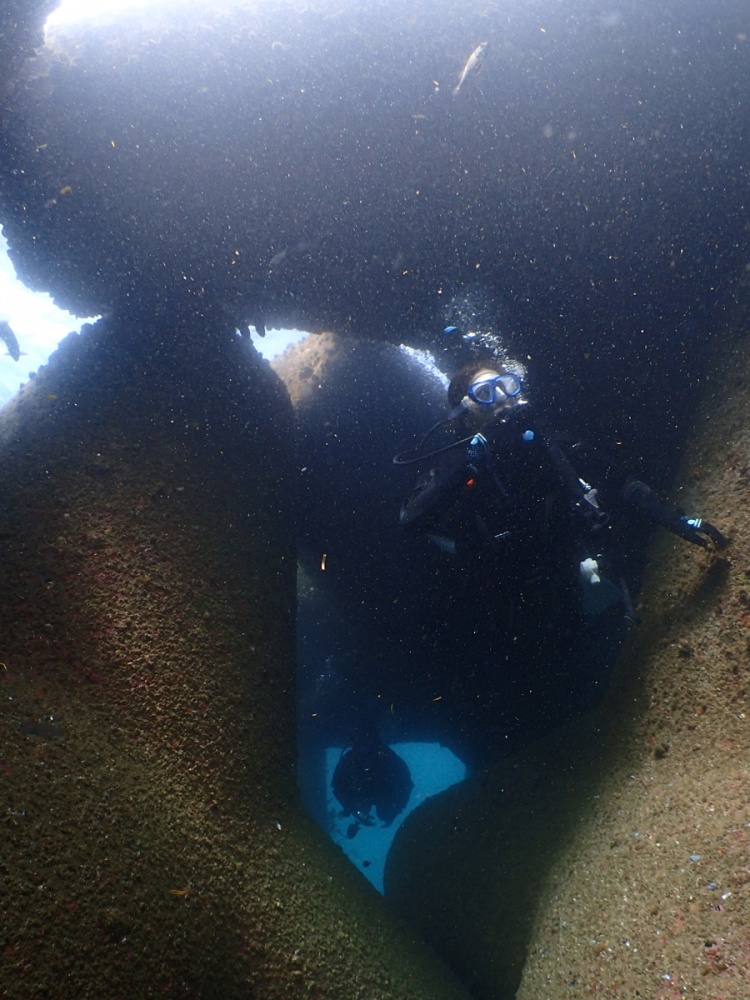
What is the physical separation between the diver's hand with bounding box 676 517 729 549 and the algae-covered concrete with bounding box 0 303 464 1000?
10.6 ft

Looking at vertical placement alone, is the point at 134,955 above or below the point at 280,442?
below

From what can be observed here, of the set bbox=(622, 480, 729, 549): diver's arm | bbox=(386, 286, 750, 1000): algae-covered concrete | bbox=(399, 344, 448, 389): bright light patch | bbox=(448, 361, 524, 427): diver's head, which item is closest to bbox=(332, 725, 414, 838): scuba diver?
bbox=(386, 286, 750, 1000): algae-covered concrete

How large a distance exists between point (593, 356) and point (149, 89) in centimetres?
510

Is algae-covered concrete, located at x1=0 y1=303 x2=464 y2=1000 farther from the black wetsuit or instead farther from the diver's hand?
the diver's hand

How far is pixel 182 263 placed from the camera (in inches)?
204

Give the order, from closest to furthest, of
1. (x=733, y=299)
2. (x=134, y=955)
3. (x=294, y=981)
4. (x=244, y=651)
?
1. (x=134, y=955)
2. (x=294, y=981)
3. (x=244, y=651)
4. (x=733, y=299)

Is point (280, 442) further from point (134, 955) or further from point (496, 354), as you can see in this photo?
point (134, 955)

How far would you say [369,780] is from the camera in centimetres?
909

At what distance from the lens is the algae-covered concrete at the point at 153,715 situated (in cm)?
247

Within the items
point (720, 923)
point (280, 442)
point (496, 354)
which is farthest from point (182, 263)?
point (720, 923)

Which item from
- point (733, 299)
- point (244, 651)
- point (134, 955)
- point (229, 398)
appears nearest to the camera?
point (134, 955)

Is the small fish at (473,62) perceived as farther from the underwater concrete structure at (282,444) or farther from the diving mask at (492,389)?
the diving mask at (492,389)

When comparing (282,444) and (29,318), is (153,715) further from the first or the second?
(29,318)

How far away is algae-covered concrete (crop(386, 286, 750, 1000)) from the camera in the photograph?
2715 millimetres
